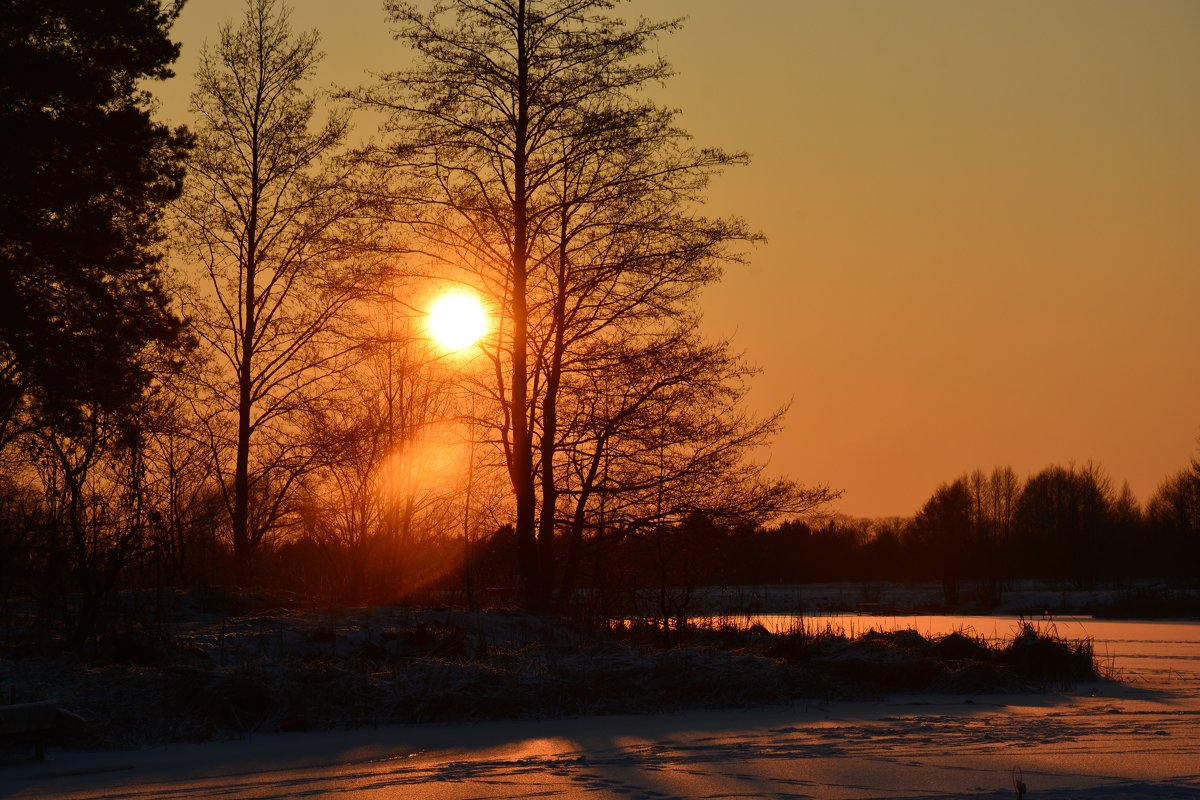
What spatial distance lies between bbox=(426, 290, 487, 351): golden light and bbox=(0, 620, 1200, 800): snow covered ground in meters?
7.86

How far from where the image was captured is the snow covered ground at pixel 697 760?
7.85 meters

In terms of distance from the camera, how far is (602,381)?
17.7m

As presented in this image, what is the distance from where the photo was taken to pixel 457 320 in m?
18.0

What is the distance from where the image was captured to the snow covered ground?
785 centimetres

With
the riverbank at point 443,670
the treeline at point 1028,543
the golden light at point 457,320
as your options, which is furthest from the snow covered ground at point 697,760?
the treeline at point 1028,543

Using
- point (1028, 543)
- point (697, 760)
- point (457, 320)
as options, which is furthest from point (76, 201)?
point (1028, 543)

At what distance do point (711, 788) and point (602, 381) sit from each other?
1026 cm

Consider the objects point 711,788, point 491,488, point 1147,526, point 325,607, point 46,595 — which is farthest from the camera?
point 1147,526

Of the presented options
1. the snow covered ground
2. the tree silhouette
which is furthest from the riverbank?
the tree silhouette

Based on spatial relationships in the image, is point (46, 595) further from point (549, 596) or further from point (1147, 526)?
point (1147, 526)

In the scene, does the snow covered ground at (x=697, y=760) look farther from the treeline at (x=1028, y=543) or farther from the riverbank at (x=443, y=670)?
the treeline at (x=1028, y=543)

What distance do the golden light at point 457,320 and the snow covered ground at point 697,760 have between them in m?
7.86

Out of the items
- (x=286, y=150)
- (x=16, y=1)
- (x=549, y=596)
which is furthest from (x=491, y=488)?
(x=16, y=1)

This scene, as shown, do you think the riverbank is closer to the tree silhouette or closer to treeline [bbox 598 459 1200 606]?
the tree silhouette
